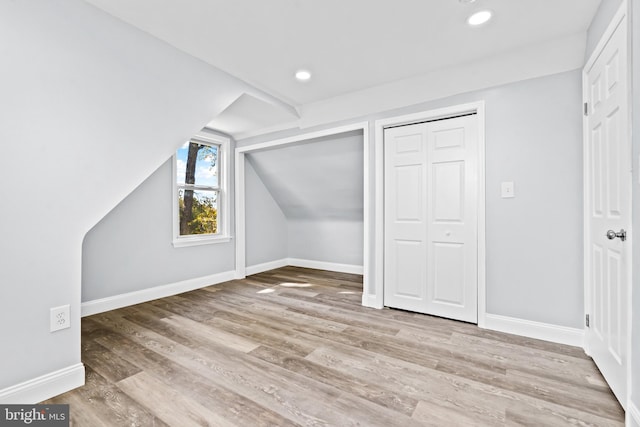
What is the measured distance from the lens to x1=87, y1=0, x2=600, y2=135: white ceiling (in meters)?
1.87

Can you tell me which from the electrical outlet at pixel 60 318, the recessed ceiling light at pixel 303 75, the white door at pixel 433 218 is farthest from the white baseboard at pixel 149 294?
the recessed ceiling light at pixel 303 75

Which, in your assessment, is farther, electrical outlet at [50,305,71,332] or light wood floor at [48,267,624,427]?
electrical outlet at [50,305,71,332]

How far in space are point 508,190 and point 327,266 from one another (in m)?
3.21

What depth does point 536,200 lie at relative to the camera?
2355 millimetres

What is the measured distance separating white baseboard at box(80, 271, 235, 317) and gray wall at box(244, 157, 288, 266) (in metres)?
0.62

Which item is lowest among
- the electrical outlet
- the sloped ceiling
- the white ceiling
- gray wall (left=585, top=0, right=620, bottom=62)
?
the electrical outlet

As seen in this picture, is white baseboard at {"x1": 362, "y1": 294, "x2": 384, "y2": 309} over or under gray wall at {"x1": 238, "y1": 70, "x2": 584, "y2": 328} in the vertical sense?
under

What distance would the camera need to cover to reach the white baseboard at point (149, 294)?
9.61ft

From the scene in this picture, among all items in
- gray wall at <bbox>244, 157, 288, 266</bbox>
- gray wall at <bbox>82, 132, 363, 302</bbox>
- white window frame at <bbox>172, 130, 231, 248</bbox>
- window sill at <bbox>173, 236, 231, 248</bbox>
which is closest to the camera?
gray wall at <bbox>82, 132, 363, 302</bbox>

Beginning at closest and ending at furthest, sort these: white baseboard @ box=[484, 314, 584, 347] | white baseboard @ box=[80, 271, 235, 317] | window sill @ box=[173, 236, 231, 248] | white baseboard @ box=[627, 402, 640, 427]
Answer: white baseboard @ box=[627, 402, 640, 427] → white baseboard @ box=[484, 314, 584, 347] → white baseboard @ box=[80, 271, 235, 317] → window sill @ box=[173, 236, 231, 248]

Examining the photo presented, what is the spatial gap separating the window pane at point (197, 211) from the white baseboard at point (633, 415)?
4107 millimetres

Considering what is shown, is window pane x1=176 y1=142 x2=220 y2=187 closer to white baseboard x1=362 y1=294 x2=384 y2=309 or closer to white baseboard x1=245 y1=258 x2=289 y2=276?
white baseboard x1=245 y1=258 x2=289 y2=276

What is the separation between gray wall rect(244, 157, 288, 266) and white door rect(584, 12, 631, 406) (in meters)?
3.96

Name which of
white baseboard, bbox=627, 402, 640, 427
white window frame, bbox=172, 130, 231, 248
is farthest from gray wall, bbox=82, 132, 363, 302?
white baseboard, bbox=627, 402, 640, 427
